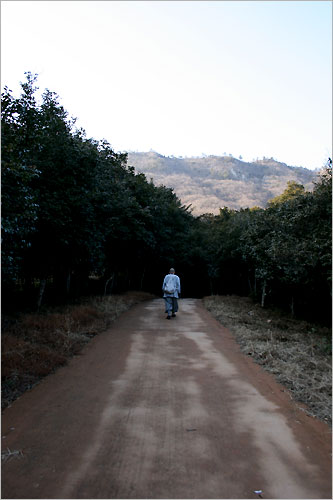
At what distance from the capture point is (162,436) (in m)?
4.20

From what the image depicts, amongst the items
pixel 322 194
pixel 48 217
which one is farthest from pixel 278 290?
pixel 48 217

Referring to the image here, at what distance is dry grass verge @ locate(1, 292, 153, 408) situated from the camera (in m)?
6.13

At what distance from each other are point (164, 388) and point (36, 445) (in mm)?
2316

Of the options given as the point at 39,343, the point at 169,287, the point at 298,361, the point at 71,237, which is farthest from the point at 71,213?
the point at 298,361

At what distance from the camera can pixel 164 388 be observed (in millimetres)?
5852

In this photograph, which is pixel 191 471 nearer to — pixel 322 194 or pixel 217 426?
pixel 217 426

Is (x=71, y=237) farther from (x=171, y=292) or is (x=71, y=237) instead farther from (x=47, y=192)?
(x=171, y=292)

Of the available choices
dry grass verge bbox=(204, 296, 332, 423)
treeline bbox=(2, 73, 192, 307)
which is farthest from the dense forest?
dry grass verge bbox=(204, 296, 332, 423)

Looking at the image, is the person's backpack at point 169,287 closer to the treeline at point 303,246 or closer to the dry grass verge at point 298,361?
the dry grass verge at point 298,361

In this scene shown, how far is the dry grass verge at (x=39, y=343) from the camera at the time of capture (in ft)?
20.1

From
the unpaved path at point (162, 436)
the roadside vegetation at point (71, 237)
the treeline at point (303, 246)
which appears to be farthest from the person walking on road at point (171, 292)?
the unpaved path at point (162, 436)

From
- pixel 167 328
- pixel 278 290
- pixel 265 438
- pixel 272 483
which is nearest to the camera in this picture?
pixel 272 483

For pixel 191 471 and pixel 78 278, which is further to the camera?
pixel 78 278

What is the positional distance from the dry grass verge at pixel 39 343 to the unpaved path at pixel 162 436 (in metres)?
0.31
